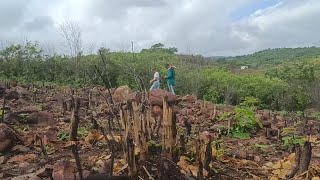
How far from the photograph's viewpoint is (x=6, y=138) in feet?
14.1

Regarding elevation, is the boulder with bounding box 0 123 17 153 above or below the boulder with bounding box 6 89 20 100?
below

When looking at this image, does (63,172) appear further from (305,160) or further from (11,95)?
(11,95)

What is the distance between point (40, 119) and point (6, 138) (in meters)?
1.65

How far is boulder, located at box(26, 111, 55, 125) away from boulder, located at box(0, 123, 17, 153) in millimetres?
1439

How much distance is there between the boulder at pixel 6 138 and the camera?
4.26m

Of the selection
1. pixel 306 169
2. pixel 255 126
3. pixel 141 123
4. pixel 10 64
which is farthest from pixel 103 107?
pixel 10 64

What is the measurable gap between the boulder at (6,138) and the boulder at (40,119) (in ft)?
4.72

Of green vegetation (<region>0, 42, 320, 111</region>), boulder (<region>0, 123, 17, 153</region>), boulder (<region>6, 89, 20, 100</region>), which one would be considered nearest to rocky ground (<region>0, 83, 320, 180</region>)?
boulder (<region>0, 123, 17, 153</region>)

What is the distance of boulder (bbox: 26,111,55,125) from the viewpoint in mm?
5875

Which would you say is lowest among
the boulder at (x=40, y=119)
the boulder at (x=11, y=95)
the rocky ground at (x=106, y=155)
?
the rocky ground at (x=106, y=155)

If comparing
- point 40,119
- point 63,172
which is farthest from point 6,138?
point 40,119

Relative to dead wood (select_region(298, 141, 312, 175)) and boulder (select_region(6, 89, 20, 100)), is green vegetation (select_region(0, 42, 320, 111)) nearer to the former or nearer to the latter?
boulder (select_region(6, 89, 20, 100))

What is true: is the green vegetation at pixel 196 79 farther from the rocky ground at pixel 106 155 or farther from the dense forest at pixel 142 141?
the rocky ground at pixel 106 155

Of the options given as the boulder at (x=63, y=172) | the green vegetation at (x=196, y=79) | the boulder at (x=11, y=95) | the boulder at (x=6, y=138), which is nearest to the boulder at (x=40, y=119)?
the boulder at (x=6, y=138)
